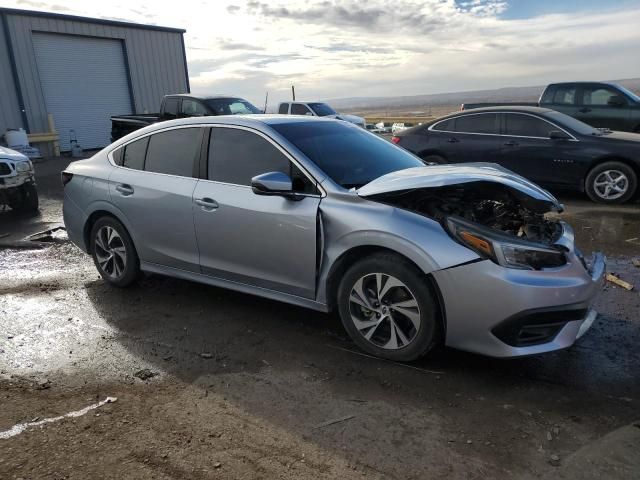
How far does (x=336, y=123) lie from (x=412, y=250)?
6.22ft

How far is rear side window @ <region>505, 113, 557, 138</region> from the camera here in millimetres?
8605

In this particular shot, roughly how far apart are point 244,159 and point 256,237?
26.5 inches

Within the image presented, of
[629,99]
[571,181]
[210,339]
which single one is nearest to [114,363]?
[210,339]

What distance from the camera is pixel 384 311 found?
3496mm

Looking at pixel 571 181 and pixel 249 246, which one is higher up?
pixel 249 246

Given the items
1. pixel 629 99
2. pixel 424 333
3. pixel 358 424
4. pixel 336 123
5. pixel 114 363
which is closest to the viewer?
pixel 358 424

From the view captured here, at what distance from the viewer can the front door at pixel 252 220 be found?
377 centimetres

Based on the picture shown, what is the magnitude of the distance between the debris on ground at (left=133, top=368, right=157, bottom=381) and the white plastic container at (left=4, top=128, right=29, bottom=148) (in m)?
15.2

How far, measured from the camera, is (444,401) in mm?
3107

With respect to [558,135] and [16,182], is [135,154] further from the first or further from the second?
[558,135]

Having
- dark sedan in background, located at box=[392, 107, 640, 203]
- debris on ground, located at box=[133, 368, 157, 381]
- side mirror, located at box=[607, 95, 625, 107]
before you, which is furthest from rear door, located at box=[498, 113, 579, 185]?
debris on ground, located at box=[133, 368, 157, 381]

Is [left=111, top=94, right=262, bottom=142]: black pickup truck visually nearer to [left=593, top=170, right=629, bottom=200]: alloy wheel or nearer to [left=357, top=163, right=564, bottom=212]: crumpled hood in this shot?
[left=593, top=170, right=629, bottom=200]: alloy wheel

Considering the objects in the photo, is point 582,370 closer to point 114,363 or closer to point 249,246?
point 249,246

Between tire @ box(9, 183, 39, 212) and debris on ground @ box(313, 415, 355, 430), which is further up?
tire @ box(9, 183, 39, 212)
